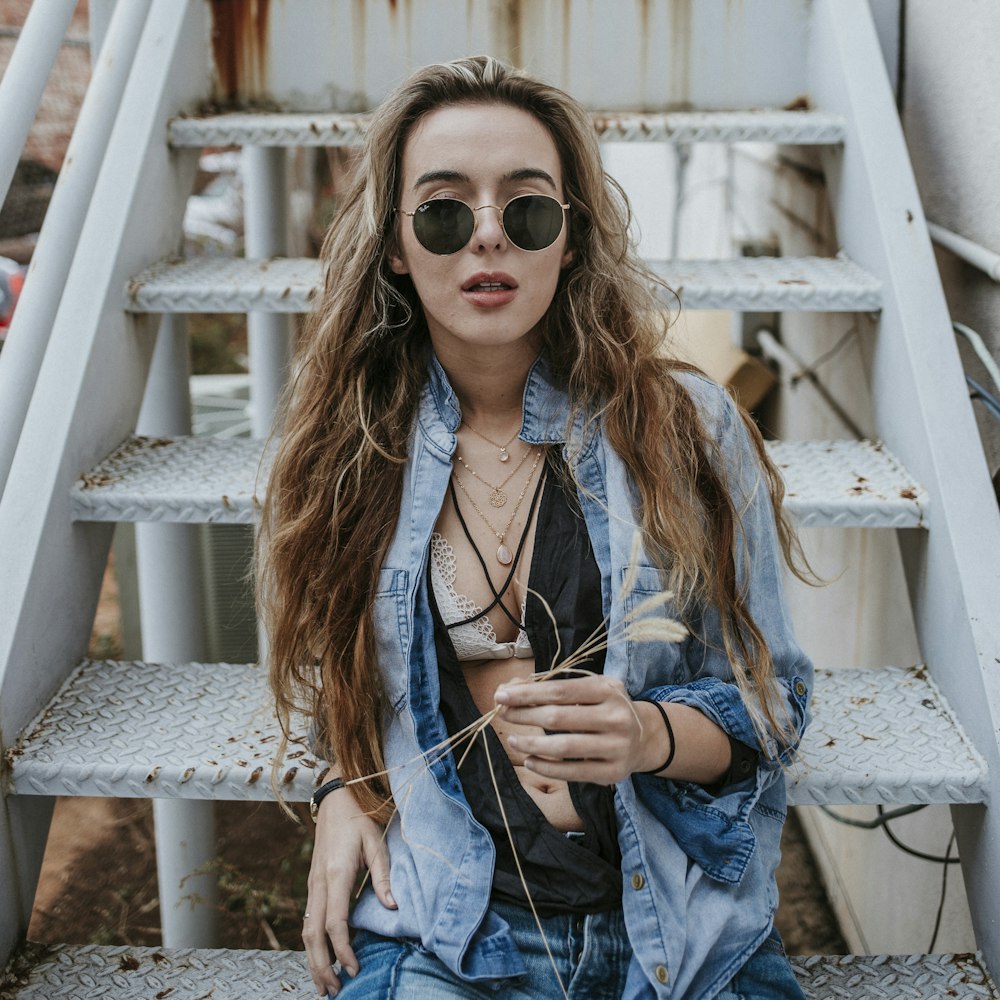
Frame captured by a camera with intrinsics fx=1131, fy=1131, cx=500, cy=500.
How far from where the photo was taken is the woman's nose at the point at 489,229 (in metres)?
1.49

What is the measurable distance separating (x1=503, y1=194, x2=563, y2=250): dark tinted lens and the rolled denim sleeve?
0.32 metres

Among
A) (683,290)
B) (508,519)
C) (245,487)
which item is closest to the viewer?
(508,519)

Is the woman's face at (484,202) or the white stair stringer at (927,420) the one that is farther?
the white stair stringer at (927,420)

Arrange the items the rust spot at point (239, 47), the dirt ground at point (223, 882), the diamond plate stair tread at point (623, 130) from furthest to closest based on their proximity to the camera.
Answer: the dirt ground at point (223, 882), the rust spot at point (239, 47), the diamond plate stair tread at point (623, 130)

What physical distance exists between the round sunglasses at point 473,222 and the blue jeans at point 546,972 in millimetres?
865

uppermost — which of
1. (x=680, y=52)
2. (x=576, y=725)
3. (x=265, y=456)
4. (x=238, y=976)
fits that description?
(x=680, y=52)

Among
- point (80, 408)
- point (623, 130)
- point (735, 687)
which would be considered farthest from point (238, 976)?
point (623, 130)

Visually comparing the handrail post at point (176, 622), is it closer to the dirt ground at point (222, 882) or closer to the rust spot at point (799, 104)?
the dirt ground at point (222, 882)

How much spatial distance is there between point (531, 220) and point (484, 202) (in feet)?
0.22

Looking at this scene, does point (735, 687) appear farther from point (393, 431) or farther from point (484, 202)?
point (484, 202)

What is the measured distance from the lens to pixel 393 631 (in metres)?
1.52

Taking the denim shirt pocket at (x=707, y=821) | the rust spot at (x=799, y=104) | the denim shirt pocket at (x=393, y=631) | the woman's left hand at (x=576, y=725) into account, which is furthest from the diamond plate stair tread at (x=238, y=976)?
the rust spot at (x=799, y=104)

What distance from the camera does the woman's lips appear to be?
59.7 inches

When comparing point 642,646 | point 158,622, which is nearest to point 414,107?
point 642,646
